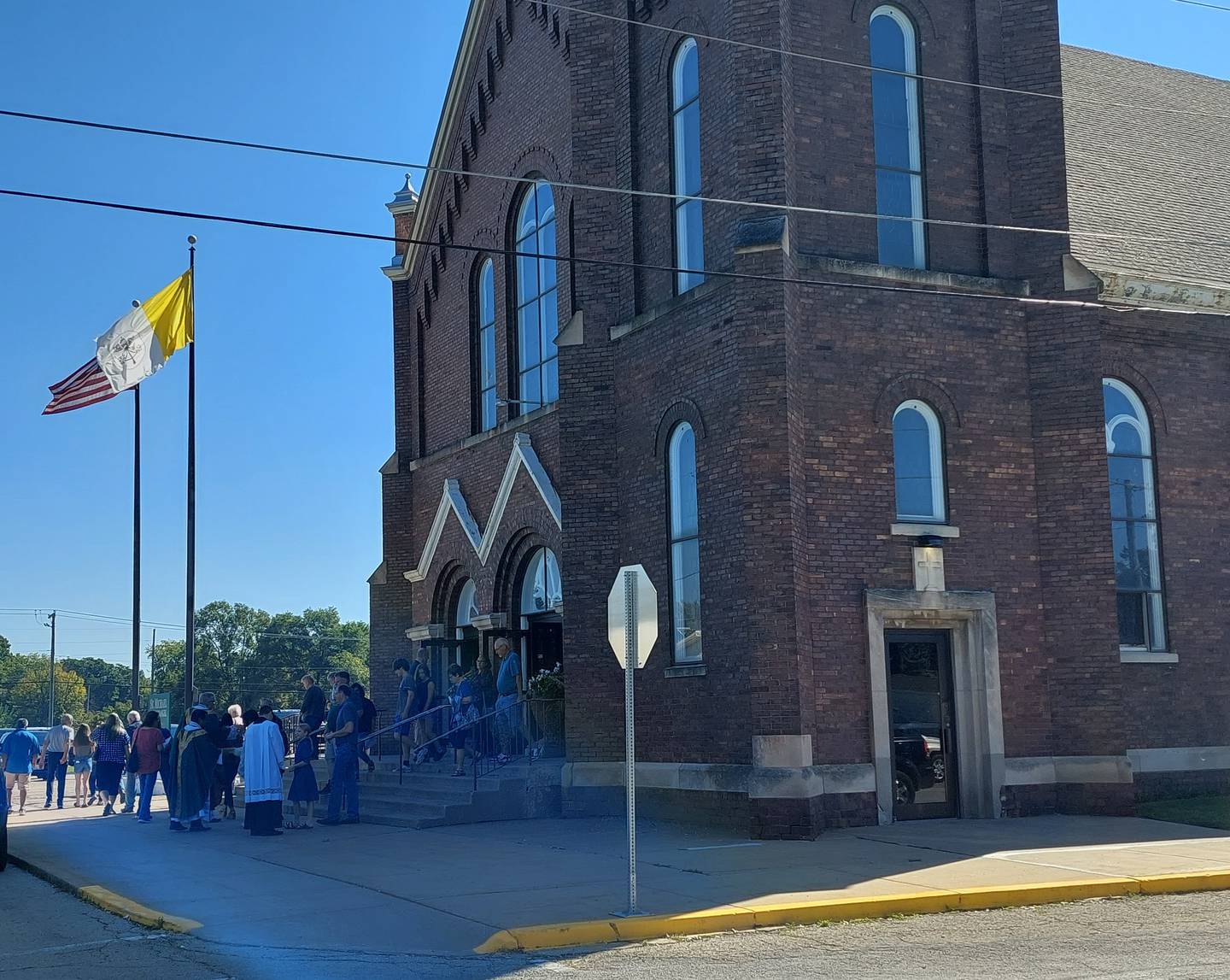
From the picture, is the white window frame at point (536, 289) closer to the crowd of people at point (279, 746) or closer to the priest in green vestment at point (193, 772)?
the crowd of people at point (279, 746)

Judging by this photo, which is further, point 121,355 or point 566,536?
point 121,355

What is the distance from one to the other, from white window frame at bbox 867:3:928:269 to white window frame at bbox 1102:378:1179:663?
3.31 m

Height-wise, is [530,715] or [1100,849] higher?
[530,715]

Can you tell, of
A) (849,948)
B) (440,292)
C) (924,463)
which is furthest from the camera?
(440,292)

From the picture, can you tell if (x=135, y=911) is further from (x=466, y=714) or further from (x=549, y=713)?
(x=549, y=713)

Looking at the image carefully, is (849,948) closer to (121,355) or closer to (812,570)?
(812,570)

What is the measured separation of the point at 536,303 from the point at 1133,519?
10.2 m

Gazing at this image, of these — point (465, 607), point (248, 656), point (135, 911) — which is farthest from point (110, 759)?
point (248, 656)

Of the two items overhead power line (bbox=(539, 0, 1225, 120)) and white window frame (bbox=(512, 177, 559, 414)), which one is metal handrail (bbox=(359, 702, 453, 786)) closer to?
white window frame (bbox=(512, 177, 559, 414))

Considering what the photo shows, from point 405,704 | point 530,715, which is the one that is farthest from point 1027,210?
point 405,704

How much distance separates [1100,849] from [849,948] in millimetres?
5589

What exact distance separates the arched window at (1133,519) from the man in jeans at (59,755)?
58.3 ft

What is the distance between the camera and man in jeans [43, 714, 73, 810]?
83.9ft

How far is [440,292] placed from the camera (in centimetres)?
2770
